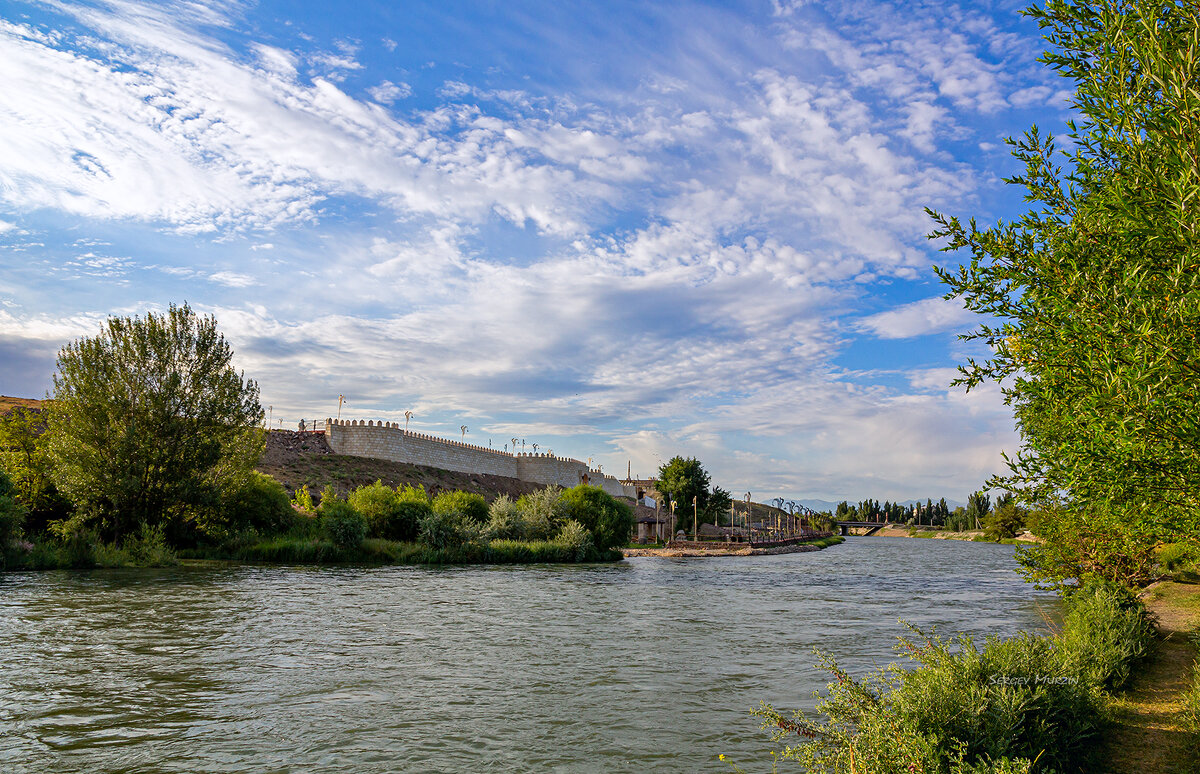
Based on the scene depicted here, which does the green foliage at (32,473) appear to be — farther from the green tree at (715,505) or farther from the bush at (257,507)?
the green tree at (715,505)

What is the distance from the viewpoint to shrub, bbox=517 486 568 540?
156 ft

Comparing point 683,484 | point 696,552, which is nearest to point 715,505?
point 683,484

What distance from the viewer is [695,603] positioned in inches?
993

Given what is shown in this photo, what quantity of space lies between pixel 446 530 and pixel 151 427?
16.6 metres

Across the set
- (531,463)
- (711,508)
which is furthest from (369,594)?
(531,463)

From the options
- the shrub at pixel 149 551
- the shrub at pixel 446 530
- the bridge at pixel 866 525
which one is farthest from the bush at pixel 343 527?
the bridge at pixel 866 525

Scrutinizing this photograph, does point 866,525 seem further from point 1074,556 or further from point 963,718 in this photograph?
point 963,718

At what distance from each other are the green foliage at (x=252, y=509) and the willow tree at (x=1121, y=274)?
38.1m

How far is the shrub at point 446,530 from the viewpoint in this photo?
137 feet

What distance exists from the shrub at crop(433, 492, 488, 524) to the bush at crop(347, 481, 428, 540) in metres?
1.33

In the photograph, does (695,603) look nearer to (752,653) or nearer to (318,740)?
(752,653)

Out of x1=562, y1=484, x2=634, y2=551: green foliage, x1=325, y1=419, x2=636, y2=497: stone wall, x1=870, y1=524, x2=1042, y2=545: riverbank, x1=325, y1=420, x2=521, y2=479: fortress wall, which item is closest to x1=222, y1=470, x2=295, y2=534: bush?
x1=562, y1=484, x2=634, y2=551: green foliage

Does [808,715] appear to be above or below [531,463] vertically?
below

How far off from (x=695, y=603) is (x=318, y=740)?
1804cm
